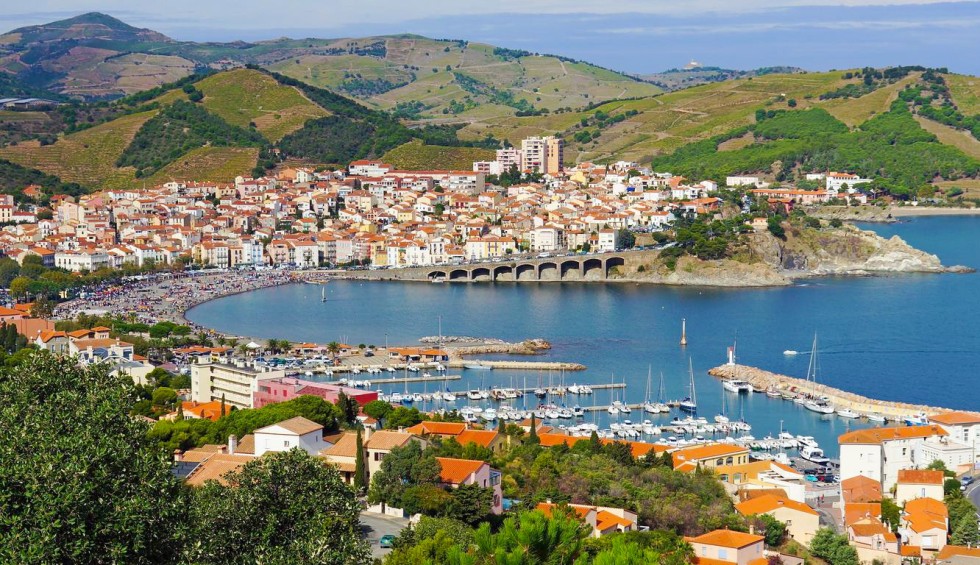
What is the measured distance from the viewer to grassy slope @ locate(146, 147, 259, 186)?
60.0m

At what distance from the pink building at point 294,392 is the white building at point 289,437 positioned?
3.33 meters

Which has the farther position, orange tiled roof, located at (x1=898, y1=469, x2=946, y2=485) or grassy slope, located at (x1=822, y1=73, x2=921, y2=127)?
grassy slope, located at (x1=822, y1=73, x2=921, y2=127)

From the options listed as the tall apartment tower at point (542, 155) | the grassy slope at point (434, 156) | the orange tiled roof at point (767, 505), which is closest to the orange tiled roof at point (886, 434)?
the orange tiled roof at point (767, 505)

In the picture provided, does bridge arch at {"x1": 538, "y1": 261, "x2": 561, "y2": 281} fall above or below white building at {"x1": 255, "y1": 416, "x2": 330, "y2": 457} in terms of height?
below

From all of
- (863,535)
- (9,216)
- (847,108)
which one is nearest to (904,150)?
(847,108)

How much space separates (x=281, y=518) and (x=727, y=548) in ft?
19.9

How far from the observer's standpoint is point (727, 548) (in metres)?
13.1

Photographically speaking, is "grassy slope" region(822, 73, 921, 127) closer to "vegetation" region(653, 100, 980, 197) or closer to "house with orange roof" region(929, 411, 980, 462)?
"vegetation" region(653, 100, 980, 197)

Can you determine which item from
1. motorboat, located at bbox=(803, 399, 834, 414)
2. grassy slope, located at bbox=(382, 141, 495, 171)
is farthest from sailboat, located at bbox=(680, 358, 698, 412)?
grassy slope, located at bbox=(382, 141, 495, 171)

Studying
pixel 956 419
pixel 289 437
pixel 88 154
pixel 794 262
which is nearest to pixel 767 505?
pixel 289 437

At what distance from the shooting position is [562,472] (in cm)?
1523

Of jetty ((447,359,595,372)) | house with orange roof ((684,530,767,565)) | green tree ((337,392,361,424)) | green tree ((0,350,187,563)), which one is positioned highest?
green tree ((0,350,187,563))

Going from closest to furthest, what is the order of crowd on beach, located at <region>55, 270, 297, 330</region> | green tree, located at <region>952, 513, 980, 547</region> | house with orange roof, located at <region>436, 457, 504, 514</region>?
1. house with orange roof, located at <region>436, 457, 504, 514</region>
2. green tree, located at <region>952, 513, 980, 547</region>
3. crowd on beach, located at <region>55, 270, 297, 330</region>

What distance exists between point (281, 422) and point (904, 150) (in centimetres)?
5951
